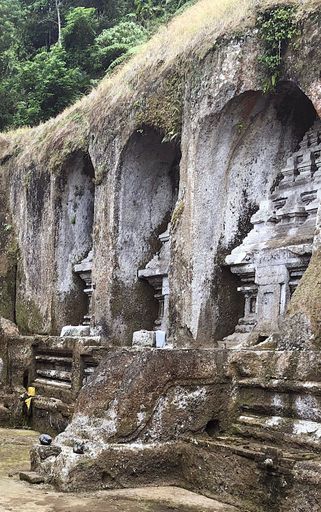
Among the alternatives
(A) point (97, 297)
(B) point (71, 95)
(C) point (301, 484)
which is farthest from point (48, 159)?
(C) point (301, 484)

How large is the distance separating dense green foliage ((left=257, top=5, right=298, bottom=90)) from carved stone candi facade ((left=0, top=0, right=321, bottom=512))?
125 millimetres

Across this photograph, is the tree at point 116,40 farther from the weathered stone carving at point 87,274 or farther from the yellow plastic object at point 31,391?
the yellow plastic object at point 31,391

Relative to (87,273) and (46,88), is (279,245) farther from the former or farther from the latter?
(46,88)

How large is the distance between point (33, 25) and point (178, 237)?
59.6 feet

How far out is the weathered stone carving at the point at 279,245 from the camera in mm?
8188

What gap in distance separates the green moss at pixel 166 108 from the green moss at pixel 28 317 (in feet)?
14.8

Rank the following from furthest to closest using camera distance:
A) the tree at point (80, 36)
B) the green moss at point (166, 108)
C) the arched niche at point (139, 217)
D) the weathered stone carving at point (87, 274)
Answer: the tree at point (80, 36) < the weathered stone carving at point (87, 274) < the arched niche at point (139, 217) < the green moss at point (166, 108)

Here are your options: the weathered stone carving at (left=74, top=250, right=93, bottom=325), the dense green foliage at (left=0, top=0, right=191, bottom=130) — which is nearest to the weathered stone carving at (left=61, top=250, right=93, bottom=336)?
the weathered stone carving at (left=74, top=250, right=93, bottom=325)

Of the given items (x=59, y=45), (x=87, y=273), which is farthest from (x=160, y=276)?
(x=59, y=45)

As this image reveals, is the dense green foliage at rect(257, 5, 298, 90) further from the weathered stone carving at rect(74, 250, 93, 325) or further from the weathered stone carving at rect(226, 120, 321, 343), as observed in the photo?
the weathered stone carving at rect(74, 250, 93, 325)

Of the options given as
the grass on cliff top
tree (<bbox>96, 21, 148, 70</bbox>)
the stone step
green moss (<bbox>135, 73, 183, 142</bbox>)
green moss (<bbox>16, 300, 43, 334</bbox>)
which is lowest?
the stone step

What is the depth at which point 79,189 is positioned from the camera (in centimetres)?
1330

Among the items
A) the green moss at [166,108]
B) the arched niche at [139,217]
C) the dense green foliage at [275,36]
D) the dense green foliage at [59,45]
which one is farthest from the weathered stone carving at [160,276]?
the dense green foliage at [59,45]

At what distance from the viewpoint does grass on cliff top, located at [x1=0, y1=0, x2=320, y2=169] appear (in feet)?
30.3
